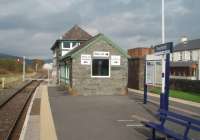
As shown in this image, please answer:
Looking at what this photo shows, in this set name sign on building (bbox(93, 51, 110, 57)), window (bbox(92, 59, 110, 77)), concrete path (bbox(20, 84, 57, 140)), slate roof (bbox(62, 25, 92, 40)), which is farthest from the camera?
slate roof (bbox(62, 25, 92, 40))

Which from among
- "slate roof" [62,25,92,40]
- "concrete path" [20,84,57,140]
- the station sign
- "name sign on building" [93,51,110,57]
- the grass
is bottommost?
"concrete path" [20,84,57,140]

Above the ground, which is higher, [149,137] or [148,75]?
[148,75]

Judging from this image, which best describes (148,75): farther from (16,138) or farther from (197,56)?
(197,56)

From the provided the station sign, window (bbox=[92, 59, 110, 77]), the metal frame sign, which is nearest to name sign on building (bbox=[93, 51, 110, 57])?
window (bbox=[92, 59, 110, 77])

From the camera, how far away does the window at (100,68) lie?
2814 cm

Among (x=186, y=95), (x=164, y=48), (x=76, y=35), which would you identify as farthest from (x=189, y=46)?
(x=164, y=48)

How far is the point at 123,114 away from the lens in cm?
1708

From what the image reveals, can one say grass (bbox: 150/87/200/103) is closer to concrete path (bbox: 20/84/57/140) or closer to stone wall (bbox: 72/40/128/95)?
stone wall (bbox: 72/40/128/95)

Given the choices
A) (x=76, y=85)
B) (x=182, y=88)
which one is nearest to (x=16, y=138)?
(x=76, y=85)

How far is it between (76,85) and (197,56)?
41.6 meters

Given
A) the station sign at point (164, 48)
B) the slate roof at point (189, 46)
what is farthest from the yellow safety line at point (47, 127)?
the slate roof at point (189, 46)

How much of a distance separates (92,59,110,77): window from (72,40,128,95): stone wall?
0.99 ft

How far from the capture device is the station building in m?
27.7

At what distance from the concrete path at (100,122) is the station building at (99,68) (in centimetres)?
704
